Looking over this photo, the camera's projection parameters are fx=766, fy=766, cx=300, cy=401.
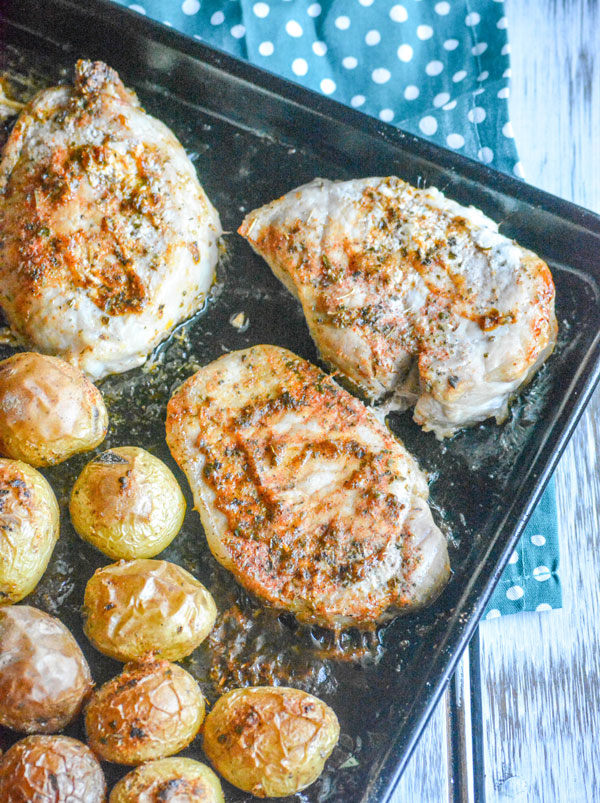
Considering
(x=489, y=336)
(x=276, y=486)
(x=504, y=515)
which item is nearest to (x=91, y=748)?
(x=276, y=486)

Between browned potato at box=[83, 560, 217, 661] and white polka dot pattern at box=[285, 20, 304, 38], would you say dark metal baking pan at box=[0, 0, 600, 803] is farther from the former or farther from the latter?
white polka dot pattern at box=[285, 20, 304, 38]

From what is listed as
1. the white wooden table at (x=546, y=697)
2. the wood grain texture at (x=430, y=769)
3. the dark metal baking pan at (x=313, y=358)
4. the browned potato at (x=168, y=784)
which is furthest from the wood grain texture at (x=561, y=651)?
the browned potato at (x=168, y=784)

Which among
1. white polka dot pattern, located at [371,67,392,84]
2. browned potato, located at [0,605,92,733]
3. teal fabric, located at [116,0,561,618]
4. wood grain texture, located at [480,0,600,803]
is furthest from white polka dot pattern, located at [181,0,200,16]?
browned potato, located at [0,605,92,733]

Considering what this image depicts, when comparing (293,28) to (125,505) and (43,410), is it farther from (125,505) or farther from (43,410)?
(125,505)

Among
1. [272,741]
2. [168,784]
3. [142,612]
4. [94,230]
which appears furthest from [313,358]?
[168,784]

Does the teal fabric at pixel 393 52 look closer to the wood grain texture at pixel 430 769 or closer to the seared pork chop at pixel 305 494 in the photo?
the seared pork chop at pixel 305 494
